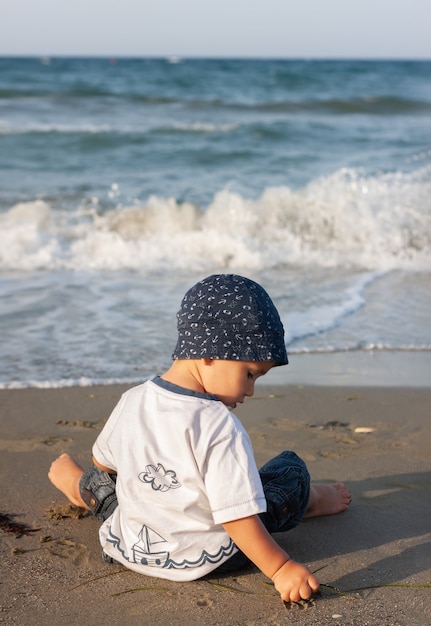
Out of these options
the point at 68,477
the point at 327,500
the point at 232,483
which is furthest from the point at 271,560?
the point at 68,477

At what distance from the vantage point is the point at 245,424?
141 inches

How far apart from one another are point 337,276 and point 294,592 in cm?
483

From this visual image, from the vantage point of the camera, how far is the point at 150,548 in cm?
231

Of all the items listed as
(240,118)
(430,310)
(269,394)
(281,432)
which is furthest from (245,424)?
(240,118)

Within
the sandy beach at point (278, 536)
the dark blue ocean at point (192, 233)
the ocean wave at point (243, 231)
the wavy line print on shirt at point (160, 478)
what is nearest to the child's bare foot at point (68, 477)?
the sandy beach at point (278, 536)

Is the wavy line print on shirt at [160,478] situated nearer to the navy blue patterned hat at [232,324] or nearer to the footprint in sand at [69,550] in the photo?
the navy blue patterned hat at [232,324]

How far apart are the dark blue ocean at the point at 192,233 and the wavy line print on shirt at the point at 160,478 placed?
1.99 m

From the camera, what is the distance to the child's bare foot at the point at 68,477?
276 centimetres

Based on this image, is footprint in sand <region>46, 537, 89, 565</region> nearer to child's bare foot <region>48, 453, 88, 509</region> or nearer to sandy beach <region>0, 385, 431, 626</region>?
sandy beach <region>0, 385, 431, 626</region>

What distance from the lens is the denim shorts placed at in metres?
2.52

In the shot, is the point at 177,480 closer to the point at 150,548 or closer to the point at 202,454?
the point at 202,454

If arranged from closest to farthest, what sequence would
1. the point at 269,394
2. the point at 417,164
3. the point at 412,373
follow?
the point at 269,394 < the point at 412,373 < the point at 417,164

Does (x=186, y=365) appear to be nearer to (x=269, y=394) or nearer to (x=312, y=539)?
(x=312, y=539)

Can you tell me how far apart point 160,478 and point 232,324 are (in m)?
0.46
